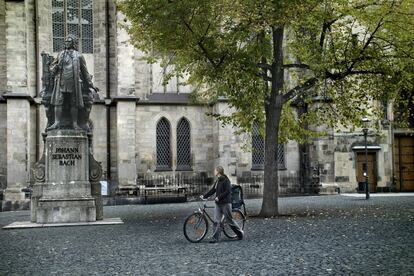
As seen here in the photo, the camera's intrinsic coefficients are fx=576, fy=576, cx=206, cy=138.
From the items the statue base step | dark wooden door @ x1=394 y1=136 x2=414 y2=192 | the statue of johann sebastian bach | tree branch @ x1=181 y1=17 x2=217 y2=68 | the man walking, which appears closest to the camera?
the man walking

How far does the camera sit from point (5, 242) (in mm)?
13531

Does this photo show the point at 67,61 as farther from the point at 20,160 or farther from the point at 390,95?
the point at 20,160

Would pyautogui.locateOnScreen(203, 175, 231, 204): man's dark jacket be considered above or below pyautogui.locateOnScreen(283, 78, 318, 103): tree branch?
below

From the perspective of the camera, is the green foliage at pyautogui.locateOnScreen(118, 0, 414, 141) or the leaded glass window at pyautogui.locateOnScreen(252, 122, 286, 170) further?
the leaded glass window at pyautogui.locateOnScreen(252, 122, 286, 170)

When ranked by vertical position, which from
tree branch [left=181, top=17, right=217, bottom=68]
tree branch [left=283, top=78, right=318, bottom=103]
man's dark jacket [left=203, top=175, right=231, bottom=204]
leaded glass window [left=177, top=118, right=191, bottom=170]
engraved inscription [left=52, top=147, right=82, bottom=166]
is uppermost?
tree branch [left=181, top=17, right=217, bottom=68]

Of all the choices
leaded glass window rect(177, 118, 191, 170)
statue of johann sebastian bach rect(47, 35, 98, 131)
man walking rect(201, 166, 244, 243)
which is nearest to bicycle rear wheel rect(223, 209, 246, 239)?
man walking rect(201, 166, 244, 243)

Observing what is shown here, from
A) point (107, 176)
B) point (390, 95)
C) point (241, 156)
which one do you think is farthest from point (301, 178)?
point (390, 95)

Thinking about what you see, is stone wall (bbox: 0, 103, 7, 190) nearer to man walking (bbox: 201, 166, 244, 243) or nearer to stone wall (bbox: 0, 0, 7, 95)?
stone wall (bbox: 0, 0, 7, 95)

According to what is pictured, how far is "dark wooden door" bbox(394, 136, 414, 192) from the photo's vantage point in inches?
1353

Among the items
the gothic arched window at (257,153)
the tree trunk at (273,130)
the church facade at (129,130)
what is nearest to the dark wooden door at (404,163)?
the church facade at (129,130)

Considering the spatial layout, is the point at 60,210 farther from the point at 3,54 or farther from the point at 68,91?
the point at 3,54

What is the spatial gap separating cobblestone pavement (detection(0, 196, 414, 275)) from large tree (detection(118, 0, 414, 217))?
415 centimetres

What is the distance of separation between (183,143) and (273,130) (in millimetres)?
13970

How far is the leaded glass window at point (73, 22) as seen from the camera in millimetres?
31531
